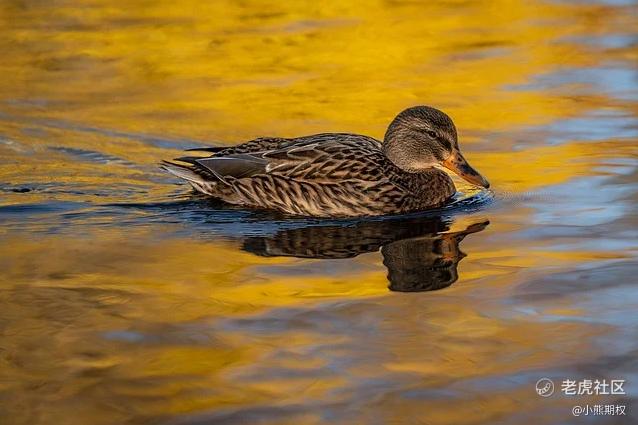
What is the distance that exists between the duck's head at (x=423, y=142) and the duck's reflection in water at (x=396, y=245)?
28.2 inches

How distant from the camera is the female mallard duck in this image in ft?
33.9

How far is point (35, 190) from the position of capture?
35.4ft

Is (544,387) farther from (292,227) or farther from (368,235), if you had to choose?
(292,227)

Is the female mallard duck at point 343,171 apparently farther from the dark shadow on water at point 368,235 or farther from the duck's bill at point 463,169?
the dark shadow on water at point 368,235

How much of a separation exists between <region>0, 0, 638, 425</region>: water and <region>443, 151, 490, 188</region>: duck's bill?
0.64 ft

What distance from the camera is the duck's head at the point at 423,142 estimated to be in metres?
10.6

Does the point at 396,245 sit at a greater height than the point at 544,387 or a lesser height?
greater

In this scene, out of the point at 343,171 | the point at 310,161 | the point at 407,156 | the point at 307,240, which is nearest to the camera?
the point at 307,240

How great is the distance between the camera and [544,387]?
21.0 feet

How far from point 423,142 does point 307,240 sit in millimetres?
1677

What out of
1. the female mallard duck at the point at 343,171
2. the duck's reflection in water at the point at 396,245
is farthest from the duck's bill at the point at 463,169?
the duck's reflection in water at the point at 396,245

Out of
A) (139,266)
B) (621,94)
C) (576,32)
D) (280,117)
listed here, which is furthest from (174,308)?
(576,32)

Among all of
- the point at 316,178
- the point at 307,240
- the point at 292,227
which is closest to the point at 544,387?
the point at 307,240

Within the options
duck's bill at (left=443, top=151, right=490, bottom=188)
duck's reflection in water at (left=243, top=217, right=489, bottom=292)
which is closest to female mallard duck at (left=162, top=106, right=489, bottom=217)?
duck's bill at (left=443, top=151, right=490, bottom=188)
